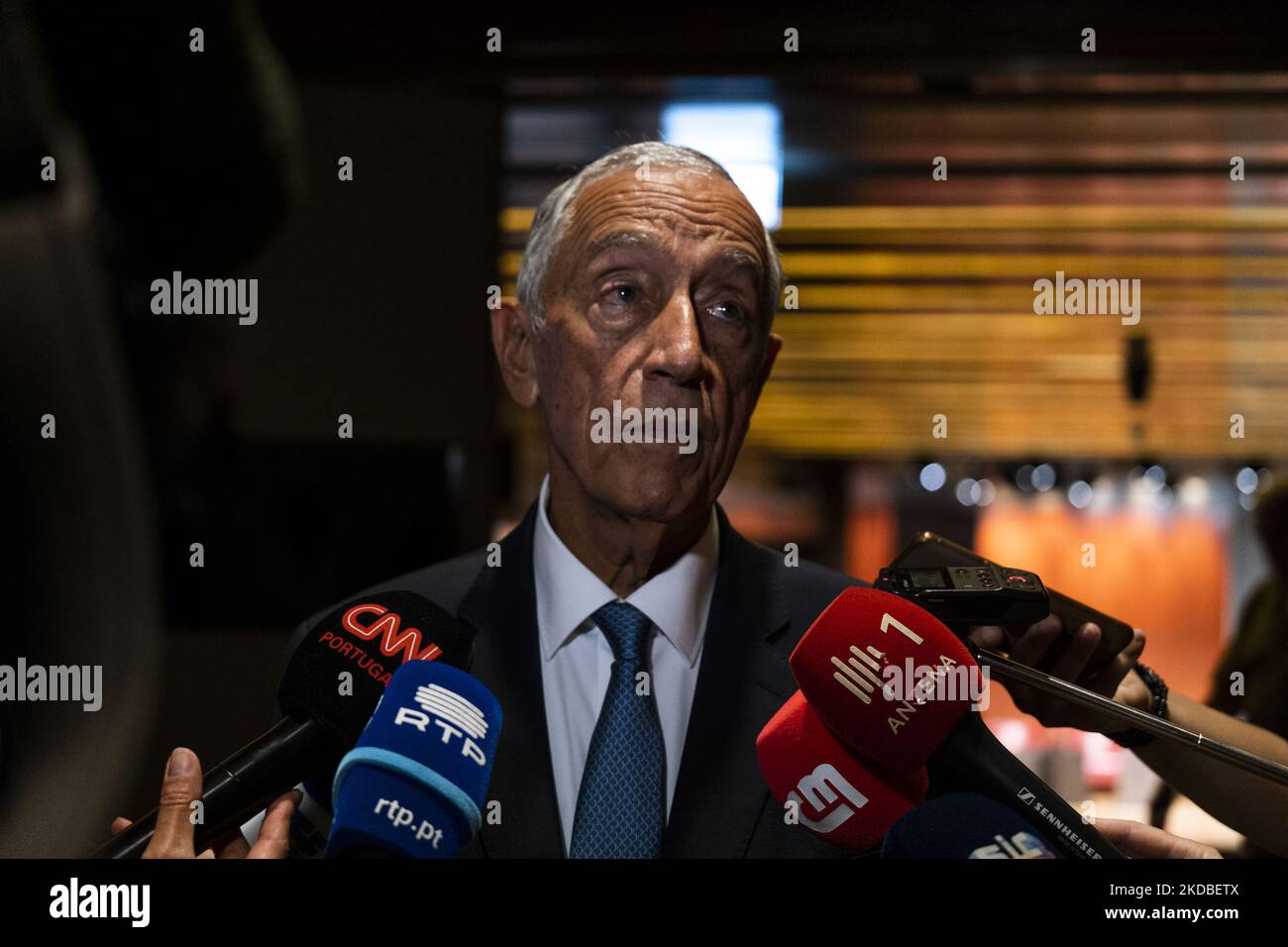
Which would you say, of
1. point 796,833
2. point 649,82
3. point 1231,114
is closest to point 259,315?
point 649,82

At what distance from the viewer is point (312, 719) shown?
40.1 inches

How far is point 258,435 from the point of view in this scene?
242 centimetres

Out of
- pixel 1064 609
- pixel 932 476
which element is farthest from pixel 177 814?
pixel 932 476

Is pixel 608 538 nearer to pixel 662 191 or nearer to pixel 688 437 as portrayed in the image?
pixel 688 437

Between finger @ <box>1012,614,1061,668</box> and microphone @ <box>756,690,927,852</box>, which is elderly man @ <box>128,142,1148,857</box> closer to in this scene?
finger @ <box>1012,614,1061,668</box>

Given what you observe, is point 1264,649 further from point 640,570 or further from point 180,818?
point 180,818

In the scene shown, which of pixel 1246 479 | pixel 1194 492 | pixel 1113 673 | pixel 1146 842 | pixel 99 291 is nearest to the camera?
pixel 1146 842

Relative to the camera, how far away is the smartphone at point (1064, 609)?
1.18 metres

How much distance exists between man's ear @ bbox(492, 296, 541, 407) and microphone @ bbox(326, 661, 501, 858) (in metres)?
0.52

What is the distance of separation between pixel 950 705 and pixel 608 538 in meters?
0.48

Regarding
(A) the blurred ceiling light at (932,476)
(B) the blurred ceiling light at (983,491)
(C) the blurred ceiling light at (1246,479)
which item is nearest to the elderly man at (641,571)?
(C) the blurred ceiling light at (1246,479)

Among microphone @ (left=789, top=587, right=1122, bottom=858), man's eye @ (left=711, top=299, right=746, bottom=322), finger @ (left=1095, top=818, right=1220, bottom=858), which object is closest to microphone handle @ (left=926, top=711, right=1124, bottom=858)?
microphone @ (left=789, top=587, right=1122, bottom=858)

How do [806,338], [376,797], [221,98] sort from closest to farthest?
[376,797] < [221,98] < [806,338]

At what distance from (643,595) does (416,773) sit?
1.50ft
